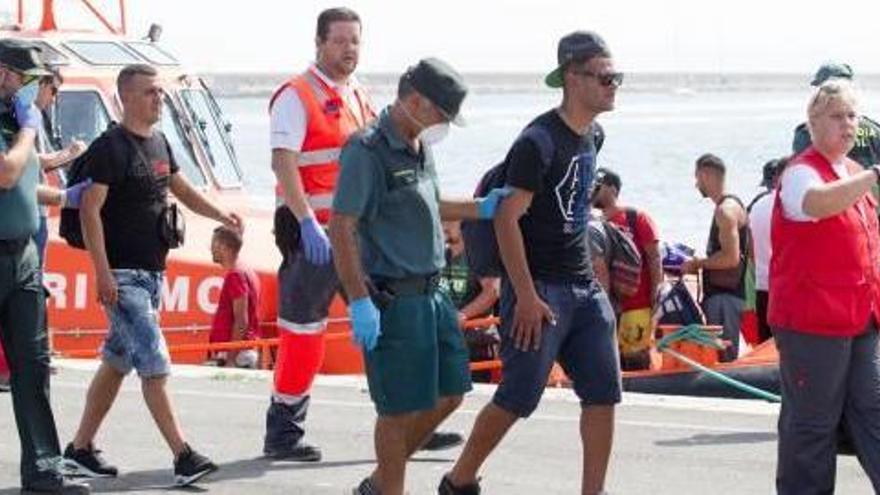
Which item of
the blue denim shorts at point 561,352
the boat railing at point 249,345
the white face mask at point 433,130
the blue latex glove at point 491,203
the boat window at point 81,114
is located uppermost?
the white face mask at point 433,130

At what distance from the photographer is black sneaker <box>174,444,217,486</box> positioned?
9516 millimetres

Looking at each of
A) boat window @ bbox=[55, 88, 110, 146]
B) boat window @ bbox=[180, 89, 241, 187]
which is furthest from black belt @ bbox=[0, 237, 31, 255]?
boat window @ bbox=[180, 89, 241, 187]

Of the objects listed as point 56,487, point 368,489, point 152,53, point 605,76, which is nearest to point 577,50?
point 605,76

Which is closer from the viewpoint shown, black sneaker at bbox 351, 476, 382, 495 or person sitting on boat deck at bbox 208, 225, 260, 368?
black sneaker at bbox 351, 476, 382, 495

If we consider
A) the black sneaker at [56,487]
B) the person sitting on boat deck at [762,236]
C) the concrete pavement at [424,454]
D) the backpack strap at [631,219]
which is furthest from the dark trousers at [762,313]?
the black sneaker at [56,487]

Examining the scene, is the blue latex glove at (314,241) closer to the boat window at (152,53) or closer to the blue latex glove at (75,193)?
the blue latex glove at (75,193)

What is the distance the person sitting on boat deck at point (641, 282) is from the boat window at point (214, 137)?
11.0 feet

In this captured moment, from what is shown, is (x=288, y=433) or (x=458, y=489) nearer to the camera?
(x=458, y=489)

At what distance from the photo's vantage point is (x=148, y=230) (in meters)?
9.51

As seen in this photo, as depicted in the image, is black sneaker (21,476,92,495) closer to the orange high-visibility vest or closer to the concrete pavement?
the concrete pavement

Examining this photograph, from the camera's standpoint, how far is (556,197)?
28.2 ft

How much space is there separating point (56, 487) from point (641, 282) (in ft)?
18.0

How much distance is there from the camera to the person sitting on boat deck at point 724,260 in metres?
15.3

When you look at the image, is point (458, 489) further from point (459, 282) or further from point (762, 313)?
point (459, 282)
